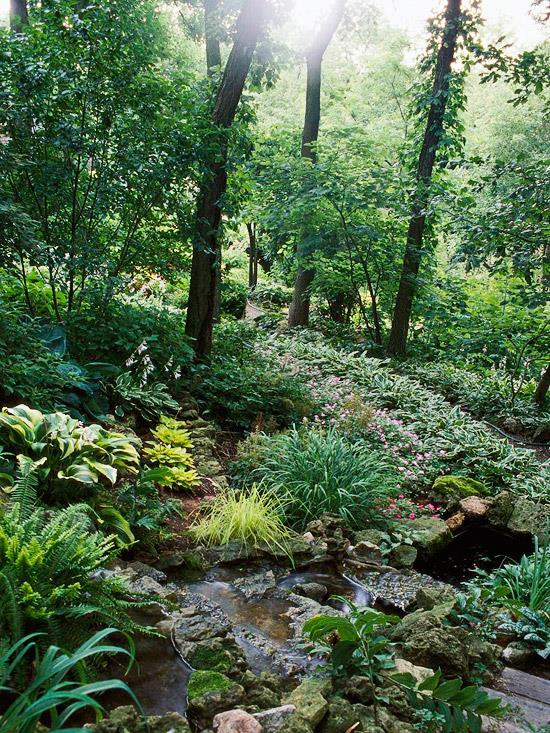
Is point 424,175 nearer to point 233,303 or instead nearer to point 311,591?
point 233,303

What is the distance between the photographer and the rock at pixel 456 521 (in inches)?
204

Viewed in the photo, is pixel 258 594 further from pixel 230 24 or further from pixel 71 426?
pixel 230 24

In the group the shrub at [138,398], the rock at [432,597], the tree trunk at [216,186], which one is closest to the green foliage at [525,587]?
the rock at [432,597]

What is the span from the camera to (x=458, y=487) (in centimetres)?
583

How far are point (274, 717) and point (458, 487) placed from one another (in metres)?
4.16

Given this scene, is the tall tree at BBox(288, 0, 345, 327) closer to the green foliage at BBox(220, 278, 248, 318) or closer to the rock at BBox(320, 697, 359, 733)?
the green foliage at BBox(220, 278, 248, 318)

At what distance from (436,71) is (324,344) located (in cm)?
546

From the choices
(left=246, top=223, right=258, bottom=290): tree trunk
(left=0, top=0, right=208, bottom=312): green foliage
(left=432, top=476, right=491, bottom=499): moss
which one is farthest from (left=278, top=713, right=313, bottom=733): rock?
(left=246, top=223, right=258, bottom=290): tree trunk

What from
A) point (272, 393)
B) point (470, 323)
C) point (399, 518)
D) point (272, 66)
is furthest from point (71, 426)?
point (470, 323)

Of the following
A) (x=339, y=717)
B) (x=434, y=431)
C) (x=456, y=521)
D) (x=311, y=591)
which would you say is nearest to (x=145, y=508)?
(x=311, y=591)

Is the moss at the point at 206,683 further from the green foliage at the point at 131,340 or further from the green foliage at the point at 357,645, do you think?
the green foliage at the point at 131,340

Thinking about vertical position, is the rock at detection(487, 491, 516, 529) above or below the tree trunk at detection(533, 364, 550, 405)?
below

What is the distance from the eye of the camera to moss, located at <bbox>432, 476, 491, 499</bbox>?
5.77m

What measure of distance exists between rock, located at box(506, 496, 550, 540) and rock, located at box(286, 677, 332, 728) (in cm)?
331
